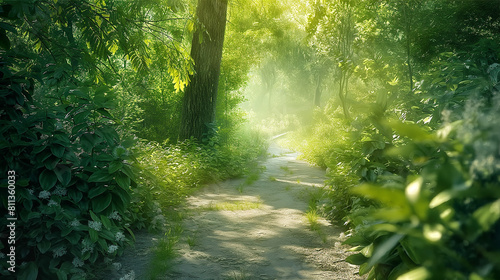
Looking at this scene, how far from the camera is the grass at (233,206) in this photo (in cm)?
633

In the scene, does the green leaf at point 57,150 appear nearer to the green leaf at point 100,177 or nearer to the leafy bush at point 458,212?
the green leaf at point 100,177

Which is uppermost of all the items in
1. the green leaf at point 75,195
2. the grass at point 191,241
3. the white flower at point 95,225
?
the green leaf at point 75,195

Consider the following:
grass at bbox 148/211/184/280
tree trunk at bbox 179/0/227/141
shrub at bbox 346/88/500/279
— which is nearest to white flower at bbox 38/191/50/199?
grass at bbox 148/211/184/280

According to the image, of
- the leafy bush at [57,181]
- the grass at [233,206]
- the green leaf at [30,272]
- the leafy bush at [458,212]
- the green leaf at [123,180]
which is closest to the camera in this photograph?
the leafy bush at [458,212]

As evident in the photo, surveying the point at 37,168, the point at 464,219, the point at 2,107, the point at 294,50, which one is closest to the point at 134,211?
the point at 37,168

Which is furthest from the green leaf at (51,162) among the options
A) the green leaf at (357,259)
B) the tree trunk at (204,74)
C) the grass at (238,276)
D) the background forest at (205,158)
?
the tree trunk at (204,74)

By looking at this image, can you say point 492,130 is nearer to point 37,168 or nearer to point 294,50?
point 37,168

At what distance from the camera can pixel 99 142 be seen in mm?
3227

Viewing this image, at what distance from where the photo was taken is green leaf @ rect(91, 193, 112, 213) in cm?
313

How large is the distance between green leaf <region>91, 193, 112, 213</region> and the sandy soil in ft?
2.57

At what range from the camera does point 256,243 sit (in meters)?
4.57

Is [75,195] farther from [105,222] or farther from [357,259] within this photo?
[357,259]

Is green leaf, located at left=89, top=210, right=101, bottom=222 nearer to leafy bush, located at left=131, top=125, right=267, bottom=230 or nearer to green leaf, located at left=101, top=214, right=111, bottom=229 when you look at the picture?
green leaf, located at left=101, top=214, right=111, bottom=229

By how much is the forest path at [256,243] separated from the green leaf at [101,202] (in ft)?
2.96
